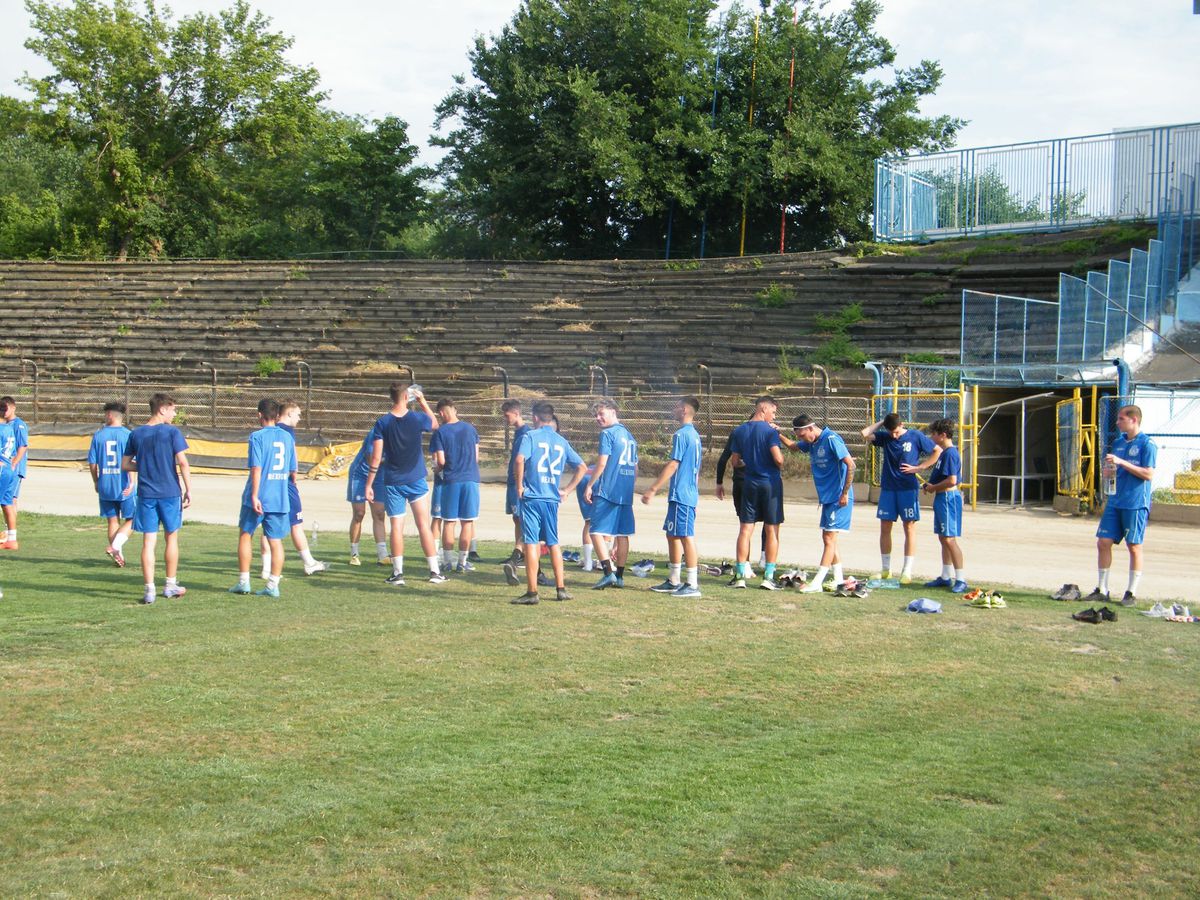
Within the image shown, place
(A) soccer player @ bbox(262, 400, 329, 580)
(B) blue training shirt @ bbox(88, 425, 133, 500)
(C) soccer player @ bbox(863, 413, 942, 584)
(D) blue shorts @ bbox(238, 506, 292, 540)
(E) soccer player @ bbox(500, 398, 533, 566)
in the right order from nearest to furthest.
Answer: (E) soccer player @ bbox(500, 398, 533, 566) < (D) blue shorts @ bbox(238, 506, 292, 540) < (A) soccer player @ bbox(262, 400, 329, 580) < (C) soccer player @ bbox(863, 413, 942, 584) < (B) blue training shirt @ bbox(88, 425, 133, 500)

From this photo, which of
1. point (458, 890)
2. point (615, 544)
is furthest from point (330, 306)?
point (458, 890)

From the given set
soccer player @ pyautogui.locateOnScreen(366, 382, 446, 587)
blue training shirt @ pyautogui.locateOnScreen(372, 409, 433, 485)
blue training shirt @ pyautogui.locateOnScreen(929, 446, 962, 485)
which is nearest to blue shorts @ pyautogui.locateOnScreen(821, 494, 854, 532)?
blue training shirt @ pyautogui.locateOnScreen(929, 446, 962, 485)

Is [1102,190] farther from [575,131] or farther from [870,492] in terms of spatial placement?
[575,131]

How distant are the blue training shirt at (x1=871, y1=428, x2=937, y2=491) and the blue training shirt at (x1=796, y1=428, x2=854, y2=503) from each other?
24.2 inches

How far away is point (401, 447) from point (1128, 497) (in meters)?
6.93

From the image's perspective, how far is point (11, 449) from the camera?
14281 millimetres

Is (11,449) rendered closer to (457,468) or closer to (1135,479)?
(457,468)

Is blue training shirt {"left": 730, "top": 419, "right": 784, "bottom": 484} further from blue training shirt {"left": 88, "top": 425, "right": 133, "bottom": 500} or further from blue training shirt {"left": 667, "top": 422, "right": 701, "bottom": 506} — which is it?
blue training shirt {"left": 88, "top": 425, "right": 133, "bottom": 500}

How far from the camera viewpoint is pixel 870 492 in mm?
21969

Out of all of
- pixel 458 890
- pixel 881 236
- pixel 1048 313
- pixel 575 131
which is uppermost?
pixel 575 131

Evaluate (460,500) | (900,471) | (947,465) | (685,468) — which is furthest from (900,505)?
(460,500)

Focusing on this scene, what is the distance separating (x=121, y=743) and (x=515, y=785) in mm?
2241

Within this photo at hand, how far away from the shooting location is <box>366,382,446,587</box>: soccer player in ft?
38.2

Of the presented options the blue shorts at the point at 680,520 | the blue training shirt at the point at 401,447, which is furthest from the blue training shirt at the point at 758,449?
the blue training shirt at the point at 401,447
